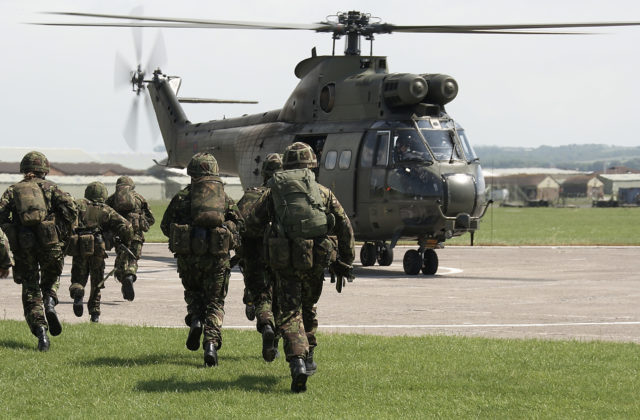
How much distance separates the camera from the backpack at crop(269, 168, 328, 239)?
8922 millimetres

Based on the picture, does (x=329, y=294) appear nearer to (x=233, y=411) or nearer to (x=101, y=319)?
(x=101, y=319)

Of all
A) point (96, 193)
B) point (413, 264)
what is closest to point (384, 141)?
point (413, 264)

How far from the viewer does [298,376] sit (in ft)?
27.7

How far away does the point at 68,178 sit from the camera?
105 m

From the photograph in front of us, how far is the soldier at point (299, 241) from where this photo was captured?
8875 millimetres

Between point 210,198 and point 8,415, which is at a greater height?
point 210,198

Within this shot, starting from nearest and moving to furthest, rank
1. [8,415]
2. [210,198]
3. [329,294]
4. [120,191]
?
[8,415] < [210,198] < [120,191] < [329,294]

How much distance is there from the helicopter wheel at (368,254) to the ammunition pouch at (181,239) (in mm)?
13071

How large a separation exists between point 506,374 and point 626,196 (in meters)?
120

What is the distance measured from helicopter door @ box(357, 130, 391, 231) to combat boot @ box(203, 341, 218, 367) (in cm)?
1083

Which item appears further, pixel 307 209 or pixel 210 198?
pixel 210 198

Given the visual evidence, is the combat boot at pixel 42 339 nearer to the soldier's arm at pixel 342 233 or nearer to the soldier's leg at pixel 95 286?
the soldier's leg at pixel 95 286

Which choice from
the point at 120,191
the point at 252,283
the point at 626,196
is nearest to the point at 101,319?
the point at 120,191

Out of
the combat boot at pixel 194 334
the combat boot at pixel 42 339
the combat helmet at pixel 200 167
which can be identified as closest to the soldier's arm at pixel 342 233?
the combat helmet at pixel 200 167
